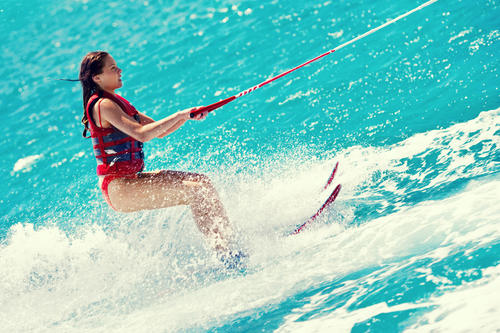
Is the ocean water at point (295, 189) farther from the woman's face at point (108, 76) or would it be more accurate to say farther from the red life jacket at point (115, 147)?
the woman's face at point (108, 76)

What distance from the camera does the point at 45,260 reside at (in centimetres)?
485

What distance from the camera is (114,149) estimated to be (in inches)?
145

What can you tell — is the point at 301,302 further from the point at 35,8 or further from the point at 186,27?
the point at 35,8

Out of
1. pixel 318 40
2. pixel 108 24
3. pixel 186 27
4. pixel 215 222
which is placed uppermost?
pixel 108 24

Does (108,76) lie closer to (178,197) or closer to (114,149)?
(114,149)

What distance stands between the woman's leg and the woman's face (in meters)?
0.62

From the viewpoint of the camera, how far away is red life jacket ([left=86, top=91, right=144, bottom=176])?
3.64m

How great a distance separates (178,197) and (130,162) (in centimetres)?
39

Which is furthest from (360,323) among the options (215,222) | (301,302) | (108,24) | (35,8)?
(35,8)

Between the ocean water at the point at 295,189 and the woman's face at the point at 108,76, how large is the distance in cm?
129

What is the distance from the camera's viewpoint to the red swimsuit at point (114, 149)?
3637mm

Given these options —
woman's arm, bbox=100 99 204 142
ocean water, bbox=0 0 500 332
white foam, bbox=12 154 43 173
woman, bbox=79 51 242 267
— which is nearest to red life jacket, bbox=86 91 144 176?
woman, bbox=79 51 242 267

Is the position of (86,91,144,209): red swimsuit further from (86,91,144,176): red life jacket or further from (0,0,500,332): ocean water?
(0,0,500,332): ocean water

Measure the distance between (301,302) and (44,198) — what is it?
4178mm
